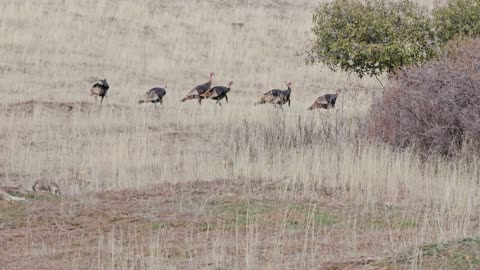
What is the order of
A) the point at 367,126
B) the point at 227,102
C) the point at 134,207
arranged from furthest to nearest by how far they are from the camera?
the point at 227,102 < the point at 367,126 < the point at 134,207

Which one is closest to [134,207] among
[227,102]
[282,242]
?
[282,242]

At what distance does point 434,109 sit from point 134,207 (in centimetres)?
556

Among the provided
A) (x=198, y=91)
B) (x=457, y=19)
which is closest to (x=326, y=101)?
(x=198, y=91)

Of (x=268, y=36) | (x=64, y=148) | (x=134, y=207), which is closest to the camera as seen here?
(x=134, y=207)

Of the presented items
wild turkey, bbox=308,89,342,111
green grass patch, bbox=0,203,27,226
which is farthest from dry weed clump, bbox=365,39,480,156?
wild turkey, bbox=308,89,342,111

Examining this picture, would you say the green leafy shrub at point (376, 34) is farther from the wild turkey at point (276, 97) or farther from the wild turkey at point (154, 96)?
the wild turkey at point (154, 96)

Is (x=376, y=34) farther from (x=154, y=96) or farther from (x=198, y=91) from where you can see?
(x=154, y=96)

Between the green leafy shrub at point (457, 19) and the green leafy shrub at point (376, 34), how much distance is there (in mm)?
407

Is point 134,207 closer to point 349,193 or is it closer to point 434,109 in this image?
point 349,193

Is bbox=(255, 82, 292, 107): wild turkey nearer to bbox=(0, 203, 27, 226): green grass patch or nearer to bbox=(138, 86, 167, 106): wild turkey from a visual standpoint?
bbox=(138, 86, 167, 106): wild turkey

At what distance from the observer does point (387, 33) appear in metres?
20.8

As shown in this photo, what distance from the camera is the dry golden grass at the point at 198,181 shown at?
8383 mm

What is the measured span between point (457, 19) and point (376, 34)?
1.77 metres

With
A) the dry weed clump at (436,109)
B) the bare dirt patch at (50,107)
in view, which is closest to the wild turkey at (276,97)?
the bare dirt patch at (50,107)
